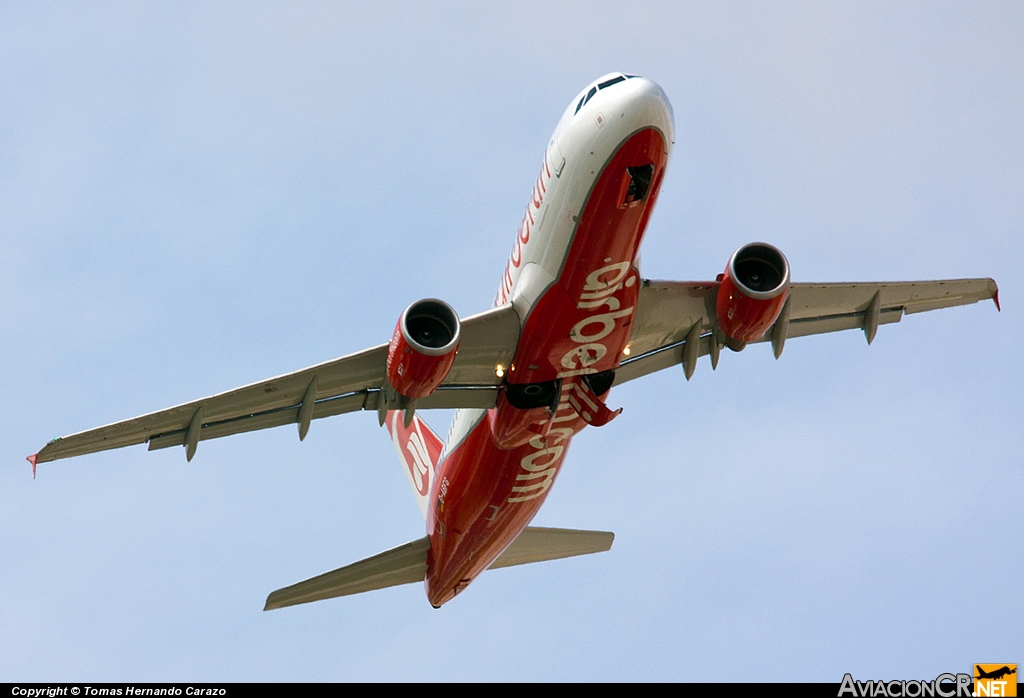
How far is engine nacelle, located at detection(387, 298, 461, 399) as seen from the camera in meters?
22.4

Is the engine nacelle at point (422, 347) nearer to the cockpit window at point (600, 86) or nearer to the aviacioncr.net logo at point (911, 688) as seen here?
the cockpit window at point (600, 86)

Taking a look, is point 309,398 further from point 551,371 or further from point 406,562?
point 406,562

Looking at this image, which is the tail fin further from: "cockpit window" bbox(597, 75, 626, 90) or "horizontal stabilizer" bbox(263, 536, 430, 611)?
"cockpit window" bbox(597, 75, 626, 90)

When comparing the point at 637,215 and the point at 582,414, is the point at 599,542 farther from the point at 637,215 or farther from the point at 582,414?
the point at 637,215

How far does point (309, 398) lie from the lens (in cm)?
2480

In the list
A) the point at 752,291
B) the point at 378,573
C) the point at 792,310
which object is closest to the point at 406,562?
the point at 378,573

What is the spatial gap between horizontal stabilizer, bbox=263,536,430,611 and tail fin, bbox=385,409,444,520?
1353 mm

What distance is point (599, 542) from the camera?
104ft

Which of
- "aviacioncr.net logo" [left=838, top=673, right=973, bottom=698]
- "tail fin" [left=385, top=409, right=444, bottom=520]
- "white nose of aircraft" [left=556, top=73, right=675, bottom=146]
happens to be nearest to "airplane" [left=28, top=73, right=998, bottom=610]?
"white nose of aircraft" [left=556, top=73, right=675, bottom=146]

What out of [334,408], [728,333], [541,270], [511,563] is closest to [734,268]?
[728,333]

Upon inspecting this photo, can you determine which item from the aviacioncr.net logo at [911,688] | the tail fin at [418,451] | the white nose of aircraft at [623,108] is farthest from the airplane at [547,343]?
the aviacioncr.net logo at [911,688]

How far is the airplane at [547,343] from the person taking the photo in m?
22.3

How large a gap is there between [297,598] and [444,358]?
8774 millimetres

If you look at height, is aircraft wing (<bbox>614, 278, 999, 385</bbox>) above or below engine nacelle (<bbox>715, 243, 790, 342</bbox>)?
above
